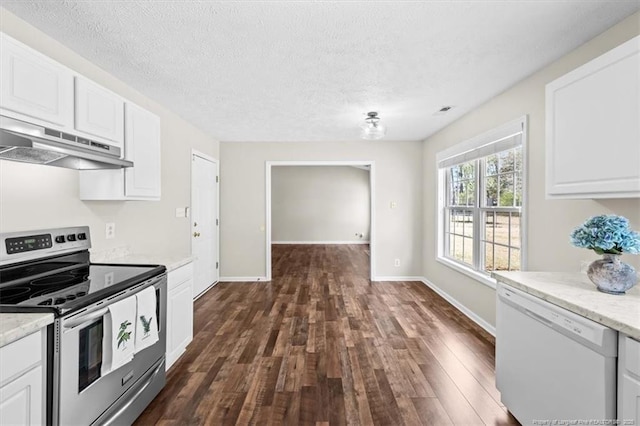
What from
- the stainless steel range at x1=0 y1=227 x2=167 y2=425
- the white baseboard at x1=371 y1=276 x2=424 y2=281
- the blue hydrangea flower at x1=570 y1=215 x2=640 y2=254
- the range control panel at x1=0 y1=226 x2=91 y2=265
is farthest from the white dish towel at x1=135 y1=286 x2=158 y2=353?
the white baseboard at x1=371 y1=276 x2=424 y2=281

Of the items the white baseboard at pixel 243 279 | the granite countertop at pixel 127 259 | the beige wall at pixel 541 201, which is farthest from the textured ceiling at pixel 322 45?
the white baseboard at pixel 243 279

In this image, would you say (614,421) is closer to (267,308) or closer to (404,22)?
(404,22)

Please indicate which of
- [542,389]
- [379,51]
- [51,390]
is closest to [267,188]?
[379,51]

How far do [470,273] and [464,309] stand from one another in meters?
0.49

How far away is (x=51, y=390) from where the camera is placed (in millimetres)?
1267

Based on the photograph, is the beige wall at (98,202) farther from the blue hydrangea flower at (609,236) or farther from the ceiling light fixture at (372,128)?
the blue hydrangea flower at (609,236)

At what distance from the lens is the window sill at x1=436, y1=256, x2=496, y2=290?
306cm

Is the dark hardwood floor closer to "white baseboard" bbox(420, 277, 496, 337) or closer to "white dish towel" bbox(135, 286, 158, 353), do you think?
"white baseboard" bbox(420, 277, 496, 337)

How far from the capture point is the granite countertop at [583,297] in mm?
→ 1163

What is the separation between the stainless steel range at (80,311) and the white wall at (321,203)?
26.0 feet

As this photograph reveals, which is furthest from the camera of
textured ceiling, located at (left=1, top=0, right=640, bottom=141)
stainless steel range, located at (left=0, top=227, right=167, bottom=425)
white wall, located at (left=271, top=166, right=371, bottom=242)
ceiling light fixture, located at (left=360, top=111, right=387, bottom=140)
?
white wall, located at (left=271, top=166, right=371, bottom=242)

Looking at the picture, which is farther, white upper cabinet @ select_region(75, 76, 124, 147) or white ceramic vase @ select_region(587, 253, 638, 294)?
white upper cabinet @ select_region(75, 76, 124, 147)

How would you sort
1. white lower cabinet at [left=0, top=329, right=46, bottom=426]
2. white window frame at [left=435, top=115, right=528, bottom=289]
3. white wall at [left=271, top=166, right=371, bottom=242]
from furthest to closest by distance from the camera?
1. white wall at [left=271, top=166, right=371, bottom=242]
2. white window frame at [left=435, top=115, right=528, bottom=289]
3. white lower cabinet at [left=0, top=329, right=46, bottom=426]

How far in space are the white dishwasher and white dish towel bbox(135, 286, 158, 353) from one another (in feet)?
7.34
